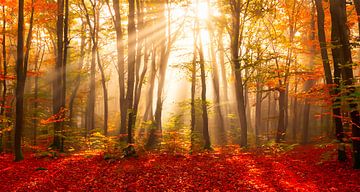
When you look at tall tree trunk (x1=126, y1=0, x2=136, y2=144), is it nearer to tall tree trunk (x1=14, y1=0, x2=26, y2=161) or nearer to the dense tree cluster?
the dense tree cluster

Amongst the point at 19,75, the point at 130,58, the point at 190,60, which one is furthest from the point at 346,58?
the point at 19,75

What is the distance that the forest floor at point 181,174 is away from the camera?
8.83m

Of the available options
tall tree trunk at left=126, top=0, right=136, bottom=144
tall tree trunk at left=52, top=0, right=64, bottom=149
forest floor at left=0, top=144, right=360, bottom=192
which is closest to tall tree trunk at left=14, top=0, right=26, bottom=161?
forest floor at left=0, top=144, right=360, bottom=192

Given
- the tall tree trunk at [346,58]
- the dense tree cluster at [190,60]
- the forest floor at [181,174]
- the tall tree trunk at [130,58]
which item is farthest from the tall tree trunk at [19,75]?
the tall tree trunk at [346,58]

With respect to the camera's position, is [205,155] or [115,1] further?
[205,155]

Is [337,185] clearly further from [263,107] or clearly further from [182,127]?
[263,107]

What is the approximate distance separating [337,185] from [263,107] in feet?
108

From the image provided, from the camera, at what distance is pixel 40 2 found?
48.9 feet

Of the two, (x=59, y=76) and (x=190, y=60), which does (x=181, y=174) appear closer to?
(x=59, y=76)

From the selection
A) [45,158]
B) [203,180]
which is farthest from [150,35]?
[203,180]

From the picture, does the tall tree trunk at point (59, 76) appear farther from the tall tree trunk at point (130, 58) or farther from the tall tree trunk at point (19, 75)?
the tall tree trunk at point (130, 58)

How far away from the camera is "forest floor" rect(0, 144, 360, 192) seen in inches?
348

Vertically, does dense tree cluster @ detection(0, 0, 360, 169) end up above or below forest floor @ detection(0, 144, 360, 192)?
above

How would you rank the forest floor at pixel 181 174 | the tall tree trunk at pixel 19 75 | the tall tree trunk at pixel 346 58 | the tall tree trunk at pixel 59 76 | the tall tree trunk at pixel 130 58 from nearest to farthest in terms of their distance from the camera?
the forest floor at pixel 181 174 → the tall tree trunk at pixel 346 58 → the tall tree trunk at pixel 19 75 → the tall tree trunk at pixel 130 58 → the tall tree trunk at pixel 59 76
